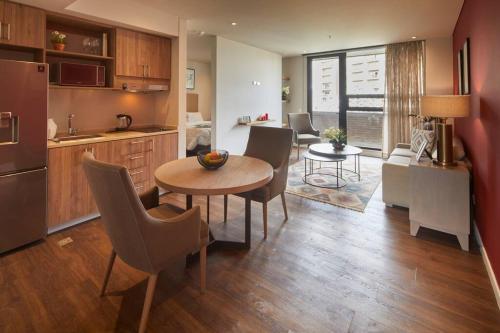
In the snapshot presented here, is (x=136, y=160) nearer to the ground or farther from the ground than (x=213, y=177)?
farther from the ground

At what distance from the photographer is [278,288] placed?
195 centimetres

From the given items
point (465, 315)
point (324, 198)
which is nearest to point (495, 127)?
point (465, 315)

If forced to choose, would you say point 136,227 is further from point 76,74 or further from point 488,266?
point 488,266

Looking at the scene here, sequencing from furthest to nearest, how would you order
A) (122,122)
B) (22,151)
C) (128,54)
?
(122,122), (128,54), (22,151)

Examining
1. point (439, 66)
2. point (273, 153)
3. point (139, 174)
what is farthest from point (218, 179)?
point (439, 66)

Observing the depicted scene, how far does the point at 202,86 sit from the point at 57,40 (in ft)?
18.1

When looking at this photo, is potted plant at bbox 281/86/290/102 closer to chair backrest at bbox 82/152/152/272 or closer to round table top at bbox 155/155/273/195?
round table top at bbox 155/155/273/195

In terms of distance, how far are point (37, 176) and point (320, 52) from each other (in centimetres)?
634

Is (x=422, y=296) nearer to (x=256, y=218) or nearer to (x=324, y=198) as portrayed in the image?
(x=256, y=218)

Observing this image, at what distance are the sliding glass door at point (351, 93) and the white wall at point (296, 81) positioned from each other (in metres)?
0.14

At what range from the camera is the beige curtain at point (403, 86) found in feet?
18.6

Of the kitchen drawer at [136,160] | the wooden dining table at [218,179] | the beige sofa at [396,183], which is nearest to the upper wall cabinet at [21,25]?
the kitchen drawer at [136,160]

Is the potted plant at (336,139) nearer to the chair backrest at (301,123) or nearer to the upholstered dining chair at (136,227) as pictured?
the chair backrest at (301,123)

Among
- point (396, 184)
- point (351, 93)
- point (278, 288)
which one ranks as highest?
point (351, 93)
